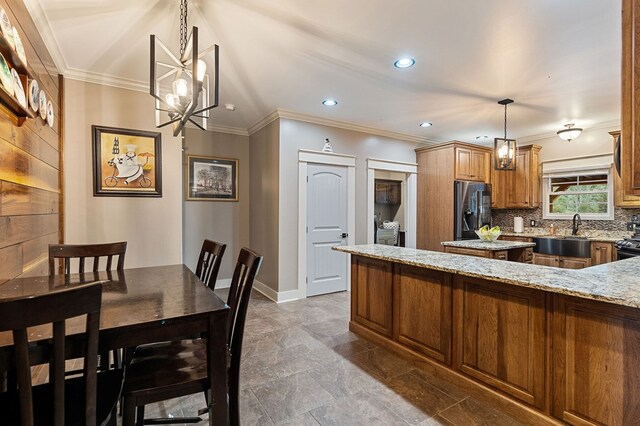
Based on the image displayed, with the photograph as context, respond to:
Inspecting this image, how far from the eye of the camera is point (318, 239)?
4.59 m

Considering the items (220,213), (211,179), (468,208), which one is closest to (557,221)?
(468,208)

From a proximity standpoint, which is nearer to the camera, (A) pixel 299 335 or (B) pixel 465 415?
(B) pixel 465 415

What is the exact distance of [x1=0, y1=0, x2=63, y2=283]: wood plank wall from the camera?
169 centimetres

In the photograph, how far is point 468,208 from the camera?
5.06 meters

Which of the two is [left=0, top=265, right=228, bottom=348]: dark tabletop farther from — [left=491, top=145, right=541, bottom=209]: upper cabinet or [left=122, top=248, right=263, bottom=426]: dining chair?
[left=491, top=145, right=541, bottom=209]: upper cabinet

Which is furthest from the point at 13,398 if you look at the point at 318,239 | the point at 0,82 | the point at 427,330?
the point at 318,239

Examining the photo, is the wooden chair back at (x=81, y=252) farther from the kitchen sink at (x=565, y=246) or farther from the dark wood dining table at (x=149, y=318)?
the kitchen sink at (x=565, y=246)

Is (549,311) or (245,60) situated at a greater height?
(245,60)

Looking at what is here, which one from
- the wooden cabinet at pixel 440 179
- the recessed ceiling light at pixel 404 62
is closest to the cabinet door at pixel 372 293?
the recessed ceiling light at pixel 404 62

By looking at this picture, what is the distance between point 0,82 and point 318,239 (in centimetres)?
361

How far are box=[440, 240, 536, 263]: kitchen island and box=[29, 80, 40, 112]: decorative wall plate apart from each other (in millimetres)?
4340

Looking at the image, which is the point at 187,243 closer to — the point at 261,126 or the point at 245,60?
the point at 261,126

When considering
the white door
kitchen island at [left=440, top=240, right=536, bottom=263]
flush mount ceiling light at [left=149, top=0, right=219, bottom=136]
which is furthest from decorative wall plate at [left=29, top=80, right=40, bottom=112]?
kitchen island at [left=440, top=240, right=536, bottom=263]

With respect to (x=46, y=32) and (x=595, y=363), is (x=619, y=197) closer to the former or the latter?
(x=595, y=363)
